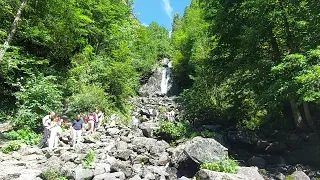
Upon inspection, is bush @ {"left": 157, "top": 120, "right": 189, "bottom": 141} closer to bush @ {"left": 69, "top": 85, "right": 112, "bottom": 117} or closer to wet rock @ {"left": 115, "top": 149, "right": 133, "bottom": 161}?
bush @ {"left": 69, "top": 85, "right": 112, "bottom": 117}

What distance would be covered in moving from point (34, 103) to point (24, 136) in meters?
1.85

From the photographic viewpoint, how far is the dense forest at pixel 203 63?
14.9 metres

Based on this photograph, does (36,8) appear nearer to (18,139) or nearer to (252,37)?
(18,139)

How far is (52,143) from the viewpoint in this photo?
12336mm

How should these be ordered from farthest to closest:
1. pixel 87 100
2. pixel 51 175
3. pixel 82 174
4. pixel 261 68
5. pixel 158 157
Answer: pixel 87 100, pixel 261 68, pixel 158 157, pixel 82 174, pixel 51 175

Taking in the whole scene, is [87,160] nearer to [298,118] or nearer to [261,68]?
[261,68]

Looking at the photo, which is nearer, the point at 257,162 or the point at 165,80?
the point at 257,162

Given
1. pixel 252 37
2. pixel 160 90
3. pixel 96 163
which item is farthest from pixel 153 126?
pixel 160 90

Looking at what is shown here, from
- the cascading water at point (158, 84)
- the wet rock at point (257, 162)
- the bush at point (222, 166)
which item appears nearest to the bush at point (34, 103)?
the bush at point (222, 166)

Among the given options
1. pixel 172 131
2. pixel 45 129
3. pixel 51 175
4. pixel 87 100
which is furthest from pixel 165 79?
pixel 51 175

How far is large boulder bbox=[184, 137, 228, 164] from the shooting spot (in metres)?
13.0

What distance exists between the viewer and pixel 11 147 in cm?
1189

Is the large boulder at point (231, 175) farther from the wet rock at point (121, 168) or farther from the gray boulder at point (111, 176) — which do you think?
the gray boulder at point (111, 176)

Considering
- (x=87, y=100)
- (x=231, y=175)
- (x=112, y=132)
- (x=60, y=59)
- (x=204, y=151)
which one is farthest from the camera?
(x=60, y=59)
